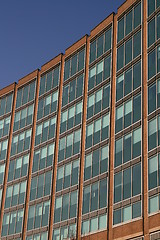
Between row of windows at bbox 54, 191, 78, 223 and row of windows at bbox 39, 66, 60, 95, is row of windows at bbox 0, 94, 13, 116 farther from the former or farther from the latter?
row of windows at bbox 54, 191, 78, 223

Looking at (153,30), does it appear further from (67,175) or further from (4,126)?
(4,126)

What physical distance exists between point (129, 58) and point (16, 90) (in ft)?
71.9

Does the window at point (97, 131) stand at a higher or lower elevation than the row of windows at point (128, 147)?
higher

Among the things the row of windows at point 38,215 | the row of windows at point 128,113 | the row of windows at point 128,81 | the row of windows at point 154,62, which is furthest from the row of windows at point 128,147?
the row of windows at point 38,215

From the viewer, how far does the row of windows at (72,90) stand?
5609 centimetres

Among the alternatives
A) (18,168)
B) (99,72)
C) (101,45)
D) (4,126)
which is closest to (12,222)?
(18,168)

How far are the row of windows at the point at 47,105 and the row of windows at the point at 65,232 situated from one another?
14322mm

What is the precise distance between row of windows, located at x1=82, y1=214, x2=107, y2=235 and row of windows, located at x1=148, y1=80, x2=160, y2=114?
33.9 feet

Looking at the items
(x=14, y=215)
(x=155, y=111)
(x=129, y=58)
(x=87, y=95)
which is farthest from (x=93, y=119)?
(x=14, y=215)

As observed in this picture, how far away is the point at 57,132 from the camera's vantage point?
188 feet

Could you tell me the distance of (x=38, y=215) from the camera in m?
55.0

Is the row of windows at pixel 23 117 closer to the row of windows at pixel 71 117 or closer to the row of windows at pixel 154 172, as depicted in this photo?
the row of windows at pixel 71 117

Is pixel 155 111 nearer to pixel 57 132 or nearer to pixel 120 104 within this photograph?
pixel 120 104

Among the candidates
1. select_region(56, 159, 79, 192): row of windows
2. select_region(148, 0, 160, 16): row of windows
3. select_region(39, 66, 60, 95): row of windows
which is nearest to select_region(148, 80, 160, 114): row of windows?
select_region(148, 0, 160, 16): row of windows
